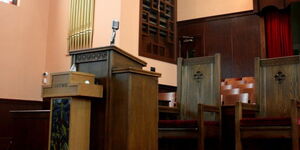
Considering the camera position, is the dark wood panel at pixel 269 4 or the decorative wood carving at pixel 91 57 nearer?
the decorative wood carving at pixel 91 57

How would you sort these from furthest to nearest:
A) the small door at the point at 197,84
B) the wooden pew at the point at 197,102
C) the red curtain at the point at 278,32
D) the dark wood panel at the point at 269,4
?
the red curtain at the point at 278,32
the dark wood panel at the point at 269,4
the small door at the point at 197,84
the wooden pew at the point at 197,102

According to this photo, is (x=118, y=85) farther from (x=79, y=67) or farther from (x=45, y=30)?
(x=45, y=30)

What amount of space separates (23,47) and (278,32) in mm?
3956

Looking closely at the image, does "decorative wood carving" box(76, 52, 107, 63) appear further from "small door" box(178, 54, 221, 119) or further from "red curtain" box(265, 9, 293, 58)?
"red curtain" box(265, 9, 293, 58)

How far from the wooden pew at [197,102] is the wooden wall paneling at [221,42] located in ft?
9.69

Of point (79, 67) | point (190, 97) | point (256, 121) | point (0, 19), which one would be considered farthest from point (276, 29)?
point (79, 67)

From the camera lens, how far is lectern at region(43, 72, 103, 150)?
6.22ft

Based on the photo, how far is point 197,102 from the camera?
10.5 feet

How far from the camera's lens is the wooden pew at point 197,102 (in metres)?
2.86

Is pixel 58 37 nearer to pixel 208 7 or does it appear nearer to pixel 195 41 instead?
pixel 195 41

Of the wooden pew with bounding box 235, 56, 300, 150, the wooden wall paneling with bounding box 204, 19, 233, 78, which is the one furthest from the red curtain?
the wooden pew with bounding box 235, 56, 300, 150

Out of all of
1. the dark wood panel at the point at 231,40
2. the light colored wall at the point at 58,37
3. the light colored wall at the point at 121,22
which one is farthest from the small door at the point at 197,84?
the dark wood panel at the point at 231,40

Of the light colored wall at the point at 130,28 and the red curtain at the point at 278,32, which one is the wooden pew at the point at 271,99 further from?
the red curtain at the point at 278,32

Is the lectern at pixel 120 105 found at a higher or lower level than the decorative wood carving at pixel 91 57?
lower
